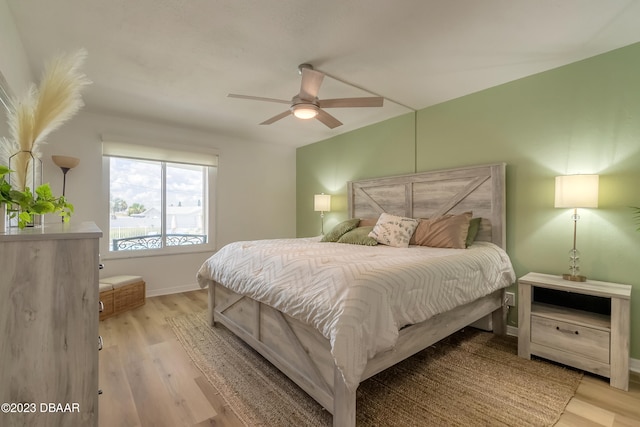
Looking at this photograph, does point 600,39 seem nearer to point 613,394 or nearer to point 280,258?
point 613,394

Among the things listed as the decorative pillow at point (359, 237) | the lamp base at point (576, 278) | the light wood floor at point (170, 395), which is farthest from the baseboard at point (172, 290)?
the lamp base at point (576, 278)

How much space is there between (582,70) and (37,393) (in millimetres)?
3882

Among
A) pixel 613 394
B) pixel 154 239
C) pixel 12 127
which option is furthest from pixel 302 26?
pixel 154 239

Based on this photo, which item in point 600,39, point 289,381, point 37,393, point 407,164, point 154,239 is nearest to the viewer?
point 37,393

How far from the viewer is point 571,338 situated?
2047mm

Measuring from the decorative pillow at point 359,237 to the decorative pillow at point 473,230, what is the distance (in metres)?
0.89

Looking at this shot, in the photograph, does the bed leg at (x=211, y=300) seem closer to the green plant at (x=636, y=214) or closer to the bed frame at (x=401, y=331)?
the bed frame at (x=401, y=331)

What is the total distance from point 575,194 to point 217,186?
14.1 feet

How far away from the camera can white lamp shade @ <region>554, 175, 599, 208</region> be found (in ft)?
6.83

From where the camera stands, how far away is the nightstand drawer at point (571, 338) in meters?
1.93

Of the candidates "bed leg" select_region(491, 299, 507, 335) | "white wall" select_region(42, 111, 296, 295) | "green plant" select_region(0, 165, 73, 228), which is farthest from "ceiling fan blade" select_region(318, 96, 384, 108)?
"white wall" select_region(42, 111, 296, 295)

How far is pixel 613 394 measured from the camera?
1807 mm

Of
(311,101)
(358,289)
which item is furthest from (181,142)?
(358,289)

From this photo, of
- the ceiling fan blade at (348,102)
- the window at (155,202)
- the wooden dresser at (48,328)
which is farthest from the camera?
the window at (155,202)
